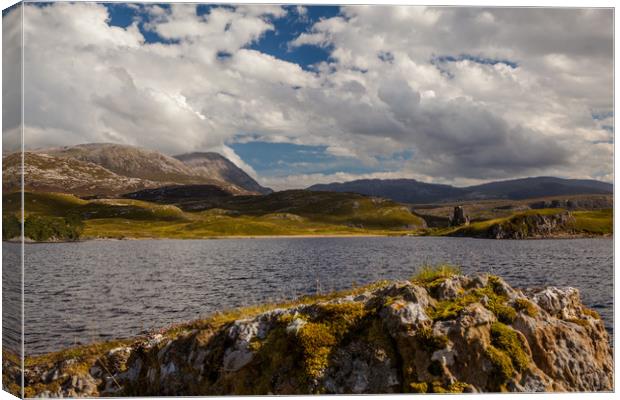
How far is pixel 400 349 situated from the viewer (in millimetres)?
13336

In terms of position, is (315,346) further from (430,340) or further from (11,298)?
(11,298)

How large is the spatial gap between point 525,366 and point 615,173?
390 inches

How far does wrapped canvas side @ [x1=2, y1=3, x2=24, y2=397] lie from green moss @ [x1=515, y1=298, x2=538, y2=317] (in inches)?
614

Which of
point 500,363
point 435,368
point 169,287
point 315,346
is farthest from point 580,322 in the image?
point 169,287

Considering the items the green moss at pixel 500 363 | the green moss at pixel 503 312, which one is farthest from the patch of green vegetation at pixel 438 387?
the green moss at pixel 503 312

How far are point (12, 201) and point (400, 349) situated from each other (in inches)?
539

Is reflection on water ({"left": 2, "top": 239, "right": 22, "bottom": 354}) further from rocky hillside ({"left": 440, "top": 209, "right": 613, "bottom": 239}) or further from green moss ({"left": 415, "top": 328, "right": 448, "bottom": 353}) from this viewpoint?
rocky hillside ({"left": 440, "top": 209, "right": 613, "bottom": 239})

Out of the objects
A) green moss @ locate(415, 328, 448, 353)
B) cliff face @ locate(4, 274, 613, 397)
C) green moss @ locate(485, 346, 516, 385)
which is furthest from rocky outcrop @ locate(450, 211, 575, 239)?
green moss @ locate(415, 328, 448, 353)

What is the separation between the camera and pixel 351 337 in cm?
1386

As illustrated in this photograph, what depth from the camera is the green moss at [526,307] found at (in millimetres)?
14242

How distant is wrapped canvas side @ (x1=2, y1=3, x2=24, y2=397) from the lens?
15.2 meters

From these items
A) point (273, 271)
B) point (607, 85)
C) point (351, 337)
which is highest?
point (607, 85)

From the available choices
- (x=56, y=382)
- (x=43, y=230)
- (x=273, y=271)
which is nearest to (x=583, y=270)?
(x=273, y=271)

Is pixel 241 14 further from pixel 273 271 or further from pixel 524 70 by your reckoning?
pixel 273 271
